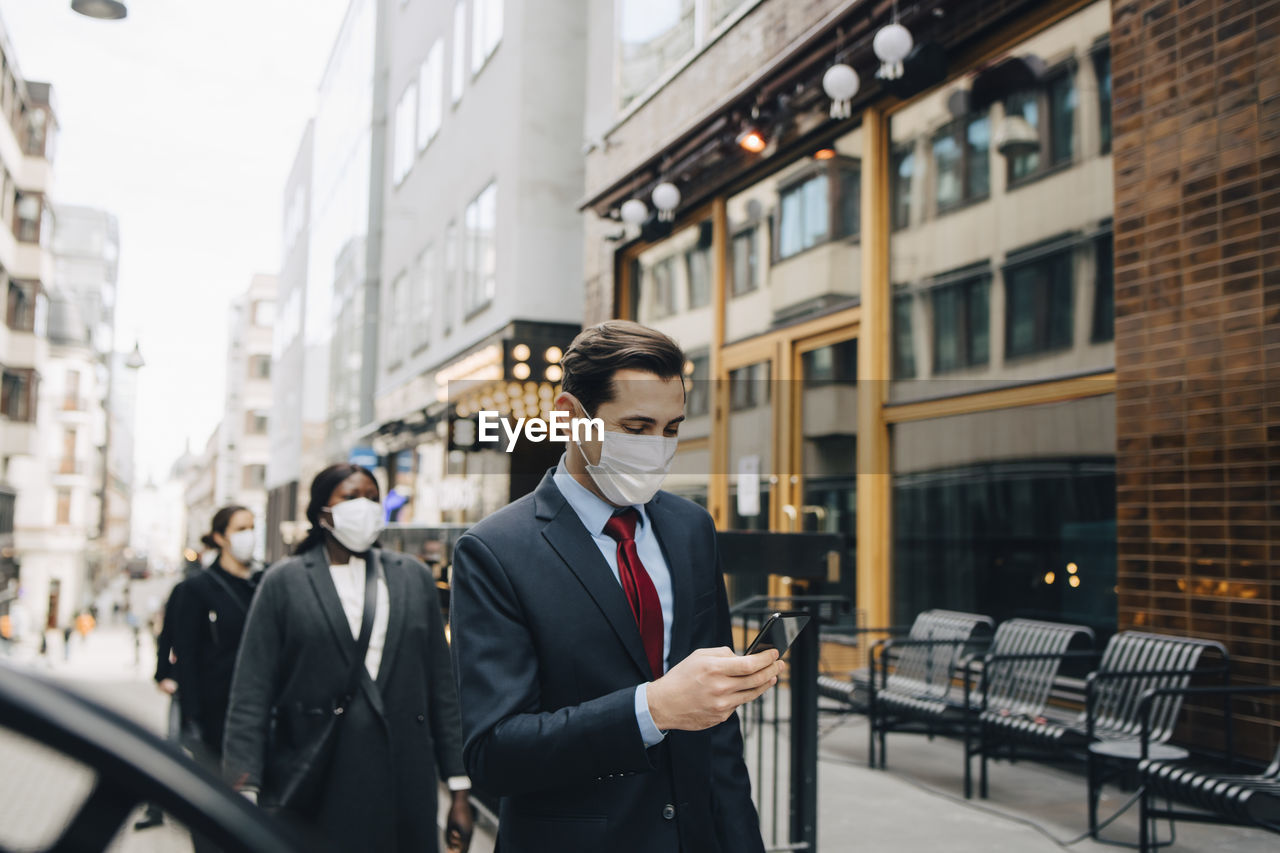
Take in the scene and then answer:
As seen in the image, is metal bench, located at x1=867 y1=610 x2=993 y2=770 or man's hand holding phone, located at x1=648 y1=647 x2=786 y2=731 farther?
metal bench, located at x1=867 y1=610 x2=993 y2=770

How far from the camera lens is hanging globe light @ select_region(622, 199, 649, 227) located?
41.8 ft

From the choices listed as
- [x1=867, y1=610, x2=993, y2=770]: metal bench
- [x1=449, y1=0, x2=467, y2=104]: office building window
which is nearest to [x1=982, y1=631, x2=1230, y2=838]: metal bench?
[x1=867, y1=610, x2=993, y2=770]: metal bench

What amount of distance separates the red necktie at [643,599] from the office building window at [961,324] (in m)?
6.65

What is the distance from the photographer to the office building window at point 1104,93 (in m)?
7.14

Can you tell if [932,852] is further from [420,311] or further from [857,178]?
[420,311]

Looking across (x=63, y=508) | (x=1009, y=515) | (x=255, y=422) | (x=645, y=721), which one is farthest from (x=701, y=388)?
(x=63, y=508)

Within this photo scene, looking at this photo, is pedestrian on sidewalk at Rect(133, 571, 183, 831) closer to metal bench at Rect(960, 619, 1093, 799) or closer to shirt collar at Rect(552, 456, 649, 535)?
shirt collar at Rect(552, 456, 649, 535)

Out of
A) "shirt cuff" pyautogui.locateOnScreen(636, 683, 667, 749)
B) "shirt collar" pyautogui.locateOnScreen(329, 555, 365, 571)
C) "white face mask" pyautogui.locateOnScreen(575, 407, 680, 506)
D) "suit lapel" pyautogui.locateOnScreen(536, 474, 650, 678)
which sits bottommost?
"shirt cuff" pyautogui.locateOnScreen(636, 683, 667, 749)

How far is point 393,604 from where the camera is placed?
387cm

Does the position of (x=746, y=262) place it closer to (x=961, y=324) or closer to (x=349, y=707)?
(x=961, y=324)

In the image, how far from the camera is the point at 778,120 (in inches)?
410

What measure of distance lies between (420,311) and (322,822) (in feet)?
67.9

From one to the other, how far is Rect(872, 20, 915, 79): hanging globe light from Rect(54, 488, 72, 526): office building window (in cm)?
7931

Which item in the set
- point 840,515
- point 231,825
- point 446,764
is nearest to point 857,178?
point 840,515
